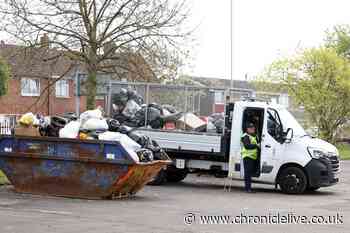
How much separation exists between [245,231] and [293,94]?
31.4m

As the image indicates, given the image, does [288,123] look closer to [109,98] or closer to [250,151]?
[250,151]

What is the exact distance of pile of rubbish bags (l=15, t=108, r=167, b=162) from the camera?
48.3 feet

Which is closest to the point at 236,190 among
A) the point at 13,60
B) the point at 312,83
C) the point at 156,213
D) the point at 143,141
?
the point at 143,141

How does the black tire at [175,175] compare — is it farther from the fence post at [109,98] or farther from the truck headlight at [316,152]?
the truck headlight at [316,152]

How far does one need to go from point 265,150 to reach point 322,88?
78.0 feet

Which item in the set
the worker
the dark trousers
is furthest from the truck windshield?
the dark trousers

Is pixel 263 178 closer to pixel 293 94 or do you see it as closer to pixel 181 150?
pixel 181 150

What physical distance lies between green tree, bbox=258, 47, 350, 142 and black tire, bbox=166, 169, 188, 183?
21.7m
